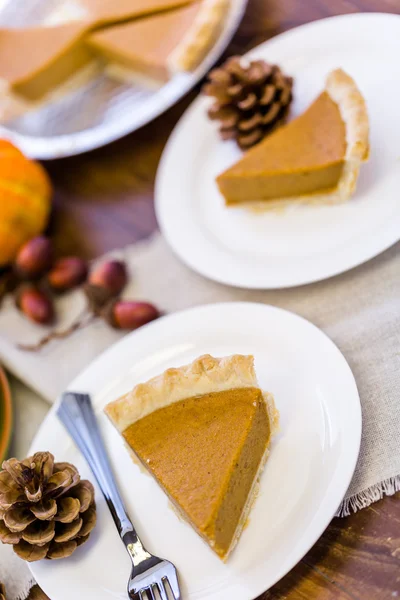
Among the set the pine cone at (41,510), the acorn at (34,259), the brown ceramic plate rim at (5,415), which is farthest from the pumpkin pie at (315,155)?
the pine cone at (41,510)

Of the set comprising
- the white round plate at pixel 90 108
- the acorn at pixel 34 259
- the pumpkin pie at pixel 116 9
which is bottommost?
the acorn at pixel 34 259

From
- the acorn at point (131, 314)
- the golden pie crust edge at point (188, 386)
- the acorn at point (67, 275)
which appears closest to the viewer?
the golden pie crust edge at point (188, 386)

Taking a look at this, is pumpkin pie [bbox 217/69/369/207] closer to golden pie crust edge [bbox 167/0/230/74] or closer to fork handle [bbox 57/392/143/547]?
golden pie crust edge [bbox 167/0/230/74]

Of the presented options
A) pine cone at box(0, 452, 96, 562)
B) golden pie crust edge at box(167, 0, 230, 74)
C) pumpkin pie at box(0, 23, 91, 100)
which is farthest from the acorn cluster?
pumpkin pie at box(0, 23, 91, 100)

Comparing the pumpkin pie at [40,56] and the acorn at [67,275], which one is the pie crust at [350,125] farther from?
the pumpkin pie at [40,56]

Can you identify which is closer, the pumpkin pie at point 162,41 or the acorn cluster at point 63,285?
the acorn cluster at point 63,285

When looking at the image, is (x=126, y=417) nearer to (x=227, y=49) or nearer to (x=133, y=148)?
(x=133, y=148)

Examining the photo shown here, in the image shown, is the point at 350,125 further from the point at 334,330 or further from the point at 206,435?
the point at 206,435
